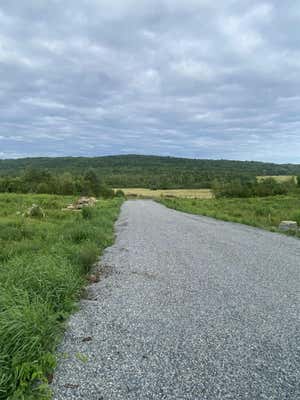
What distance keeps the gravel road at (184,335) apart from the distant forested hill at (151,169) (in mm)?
94963

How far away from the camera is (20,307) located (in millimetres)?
3613

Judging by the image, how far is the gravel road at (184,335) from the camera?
284 centimetres

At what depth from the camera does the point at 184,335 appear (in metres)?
3.80

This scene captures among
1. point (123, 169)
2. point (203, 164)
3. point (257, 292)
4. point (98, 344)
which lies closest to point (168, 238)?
point (257, 292)

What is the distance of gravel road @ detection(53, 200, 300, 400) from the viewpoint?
2844 millimetres

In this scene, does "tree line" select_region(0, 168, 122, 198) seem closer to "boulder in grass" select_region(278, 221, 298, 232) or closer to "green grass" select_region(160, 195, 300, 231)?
"green grass" select_region(160, 195, 300, 231)

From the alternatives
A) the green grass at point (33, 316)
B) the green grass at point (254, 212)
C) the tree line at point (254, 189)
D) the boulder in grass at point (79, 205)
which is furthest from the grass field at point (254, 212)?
the tree line at point (254, 189)

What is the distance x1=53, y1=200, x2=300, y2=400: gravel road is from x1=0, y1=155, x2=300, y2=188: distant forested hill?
95.0 m

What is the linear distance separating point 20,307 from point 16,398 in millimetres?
1316

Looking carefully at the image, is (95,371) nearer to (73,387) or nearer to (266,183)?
(73,387)

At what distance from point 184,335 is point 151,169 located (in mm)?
138189

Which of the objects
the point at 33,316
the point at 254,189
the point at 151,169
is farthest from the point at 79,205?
the point at 151,169

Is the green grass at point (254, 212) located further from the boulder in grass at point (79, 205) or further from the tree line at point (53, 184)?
the tree line at point (53, 184)

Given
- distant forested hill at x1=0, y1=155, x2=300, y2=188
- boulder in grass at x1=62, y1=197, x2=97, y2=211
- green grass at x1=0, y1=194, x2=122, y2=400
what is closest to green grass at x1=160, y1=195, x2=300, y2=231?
boulder in grass at x1=62, y1=197, x2=97, y2=211
